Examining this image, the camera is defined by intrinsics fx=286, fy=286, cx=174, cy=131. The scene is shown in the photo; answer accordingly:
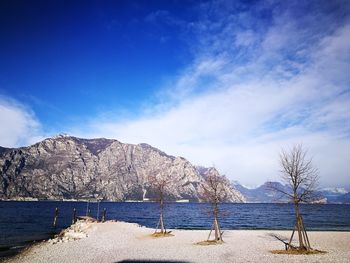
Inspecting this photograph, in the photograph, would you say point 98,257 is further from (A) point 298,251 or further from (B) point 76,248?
(A) point 298,251

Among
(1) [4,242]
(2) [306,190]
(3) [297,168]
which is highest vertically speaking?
(3) [297,168]

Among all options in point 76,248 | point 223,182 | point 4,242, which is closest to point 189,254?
point 223,182

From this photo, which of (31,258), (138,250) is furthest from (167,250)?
(31,258)

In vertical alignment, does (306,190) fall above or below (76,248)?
above

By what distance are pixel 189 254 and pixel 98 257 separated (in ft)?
29.3

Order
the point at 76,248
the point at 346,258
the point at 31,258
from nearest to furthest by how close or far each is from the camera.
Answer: the point at 346,258
the point at 31,258
the point at 76,248

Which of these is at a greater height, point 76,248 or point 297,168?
point 297,168

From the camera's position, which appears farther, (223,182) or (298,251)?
(223,182)

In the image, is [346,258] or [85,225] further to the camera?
[85,225]

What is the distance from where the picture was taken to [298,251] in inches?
1051

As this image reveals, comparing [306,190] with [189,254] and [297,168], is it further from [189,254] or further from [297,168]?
[189,254]

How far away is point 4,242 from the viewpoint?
44.7 m

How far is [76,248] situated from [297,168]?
26.6 metres

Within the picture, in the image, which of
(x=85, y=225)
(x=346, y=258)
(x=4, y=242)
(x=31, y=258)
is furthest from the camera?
(x=85, y=225)
